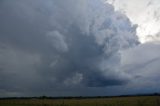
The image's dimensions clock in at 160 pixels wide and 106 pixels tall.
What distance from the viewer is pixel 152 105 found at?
3561 inches

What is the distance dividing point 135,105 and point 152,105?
5.98m

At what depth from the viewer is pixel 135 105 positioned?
94188 mm
